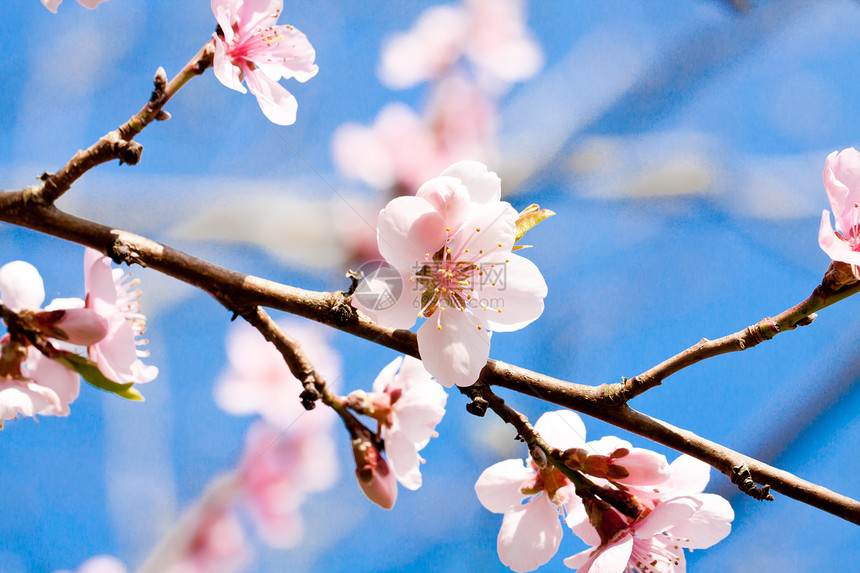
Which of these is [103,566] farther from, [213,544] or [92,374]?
[92,374]

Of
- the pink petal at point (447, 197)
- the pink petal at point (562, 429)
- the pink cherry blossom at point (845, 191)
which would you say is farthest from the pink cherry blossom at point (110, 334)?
the pink cherry blossom at point (845, 191)

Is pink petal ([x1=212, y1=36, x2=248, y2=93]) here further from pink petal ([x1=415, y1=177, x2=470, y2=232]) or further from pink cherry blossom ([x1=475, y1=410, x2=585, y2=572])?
pink cherry blossom ([x1=475, y1=410, x2=585, y2=572])

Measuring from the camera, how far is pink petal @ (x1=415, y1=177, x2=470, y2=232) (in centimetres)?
53

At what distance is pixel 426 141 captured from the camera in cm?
158

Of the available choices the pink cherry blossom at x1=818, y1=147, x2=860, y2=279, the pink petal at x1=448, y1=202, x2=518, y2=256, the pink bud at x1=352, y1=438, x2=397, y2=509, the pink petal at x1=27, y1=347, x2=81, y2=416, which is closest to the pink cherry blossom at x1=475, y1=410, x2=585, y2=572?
the pink bud at x1=352, y1=438, x2=397, y2=509

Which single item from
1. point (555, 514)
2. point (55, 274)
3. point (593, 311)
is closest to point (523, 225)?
point (555, 514)

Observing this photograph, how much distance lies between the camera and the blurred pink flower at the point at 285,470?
1.47m

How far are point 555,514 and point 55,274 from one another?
4.04 ft

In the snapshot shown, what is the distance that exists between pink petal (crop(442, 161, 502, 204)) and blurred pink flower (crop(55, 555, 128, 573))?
51.2 inches

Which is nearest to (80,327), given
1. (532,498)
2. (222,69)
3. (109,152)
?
(109,152)

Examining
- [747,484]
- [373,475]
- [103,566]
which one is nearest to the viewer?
[747,484]

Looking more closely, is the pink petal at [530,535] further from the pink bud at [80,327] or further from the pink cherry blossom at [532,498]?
the pink bud at [80,327]

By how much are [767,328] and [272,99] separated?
21.5 inches

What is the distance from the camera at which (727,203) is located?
1.63 m
